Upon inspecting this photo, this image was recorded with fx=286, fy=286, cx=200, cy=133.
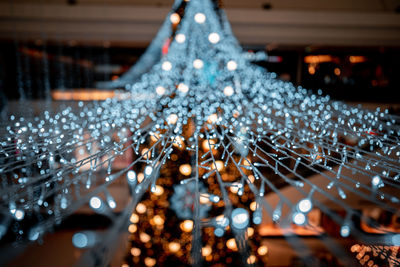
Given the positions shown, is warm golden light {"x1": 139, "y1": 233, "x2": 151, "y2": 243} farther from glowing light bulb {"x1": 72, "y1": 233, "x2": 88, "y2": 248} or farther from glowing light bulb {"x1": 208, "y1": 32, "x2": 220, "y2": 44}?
glowing light bulb {"x1": 208, "y1": 32, "x2": 220, "y2": 44}

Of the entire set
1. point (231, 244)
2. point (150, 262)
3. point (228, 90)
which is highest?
point (228, 90)

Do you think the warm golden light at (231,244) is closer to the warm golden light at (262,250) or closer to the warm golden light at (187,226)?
the warm golden light at (262,250)

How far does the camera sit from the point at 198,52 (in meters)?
1.27

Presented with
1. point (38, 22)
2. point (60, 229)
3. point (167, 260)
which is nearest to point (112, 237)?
point (167, 260)

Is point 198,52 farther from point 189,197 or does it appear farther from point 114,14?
point 114,14

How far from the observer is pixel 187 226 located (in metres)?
0.91

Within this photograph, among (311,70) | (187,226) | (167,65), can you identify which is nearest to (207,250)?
(187,226)

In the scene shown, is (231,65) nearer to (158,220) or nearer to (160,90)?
(160,90)

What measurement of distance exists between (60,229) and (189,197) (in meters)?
0.42

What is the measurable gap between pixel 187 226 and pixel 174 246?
0.08 meters

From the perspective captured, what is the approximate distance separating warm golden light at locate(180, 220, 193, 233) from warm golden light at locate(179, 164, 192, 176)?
166 millimetres

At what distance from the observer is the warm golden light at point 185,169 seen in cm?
101

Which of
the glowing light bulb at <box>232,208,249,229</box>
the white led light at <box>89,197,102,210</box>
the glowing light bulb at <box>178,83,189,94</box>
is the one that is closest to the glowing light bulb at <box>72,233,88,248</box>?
the white led light at <box>89,197,102,210</box>

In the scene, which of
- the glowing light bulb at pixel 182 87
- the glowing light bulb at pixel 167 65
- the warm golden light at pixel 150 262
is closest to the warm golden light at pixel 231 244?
the warm golden light at pixel 150 262
